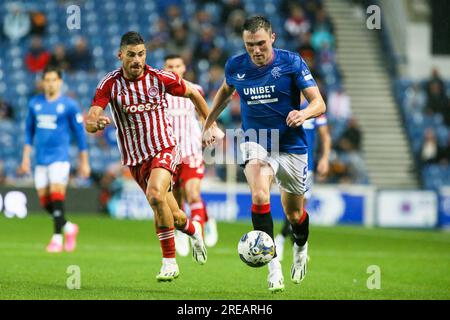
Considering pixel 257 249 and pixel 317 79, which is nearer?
pixel 257 249

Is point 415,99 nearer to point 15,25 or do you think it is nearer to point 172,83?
point 15,25

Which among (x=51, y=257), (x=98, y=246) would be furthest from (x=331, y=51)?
(x=51, y=257)

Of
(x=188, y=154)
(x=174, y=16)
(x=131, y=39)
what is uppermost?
(x=174, y=16)

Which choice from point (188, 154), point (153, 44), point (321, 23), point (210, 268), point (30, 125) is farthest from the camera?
point (321, 23)

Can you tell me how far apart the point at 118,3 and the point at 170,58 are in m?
13.0

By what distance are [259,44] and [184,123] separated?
3.64 meters

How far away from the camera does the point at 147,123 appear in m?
9.05

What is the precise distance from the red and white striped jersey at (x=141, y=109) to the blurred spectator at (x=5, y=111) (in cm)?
1260

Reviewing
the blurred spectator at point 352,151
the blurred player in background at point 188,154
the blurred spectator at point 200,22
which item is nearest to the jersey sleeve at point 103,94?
the blurred player in background at point 188,154

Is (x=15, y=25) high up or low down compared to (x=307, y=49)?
up

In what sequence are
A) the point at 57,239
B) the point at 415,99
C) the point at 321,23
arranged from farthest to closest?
the point at 415,99
the point at 321,23
the point at 57,239

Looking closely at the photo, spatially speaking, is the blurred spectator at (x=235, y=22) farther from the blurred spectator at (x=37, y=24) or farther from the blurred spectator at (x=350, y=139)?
the blurred spectator at (x=37, y=24)

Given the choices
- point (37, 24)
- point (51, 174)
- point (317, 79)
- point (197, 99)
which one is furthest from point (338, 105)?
point (197, 99)

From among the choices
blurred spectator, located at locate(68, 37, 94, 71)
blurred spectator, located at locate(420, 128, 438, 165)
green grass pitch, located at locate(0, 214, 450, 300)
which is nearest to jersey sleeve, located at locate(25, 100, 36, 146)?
green grass pitch, located at locate(0, 214, 450, 300)
